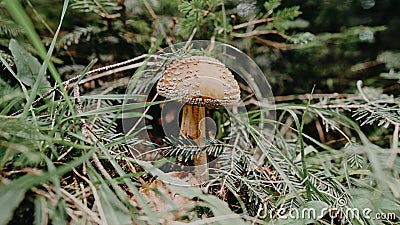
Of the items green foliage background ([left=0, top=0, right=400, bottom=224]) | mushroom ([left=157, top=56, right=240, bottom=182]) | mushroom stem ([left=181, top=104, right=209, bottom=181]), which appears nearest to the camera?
green foliage background ([left=0, top=0, right=400, bottom=224])

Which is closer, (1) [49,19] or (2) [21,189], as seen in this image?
(2) [21,189]

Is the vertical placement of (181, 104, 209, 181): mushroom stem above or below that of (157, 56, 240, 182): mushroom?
below

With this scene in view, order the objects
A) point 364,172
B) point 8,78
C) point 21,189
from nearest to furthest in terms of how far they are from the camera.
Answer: point 21,189 < point 364,172 < point 8,78

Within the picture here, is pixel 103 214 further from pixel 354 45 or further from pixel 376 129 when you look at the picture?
pixel 354 45

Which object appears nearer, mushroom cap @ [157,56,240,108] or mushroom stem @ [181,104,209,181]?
mushroom cap @ [157,56,240,108]

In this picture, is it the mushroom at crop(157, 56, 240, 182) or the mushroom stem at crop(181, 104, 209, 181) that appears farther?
the mushroom stem at crop(181, 104, 209, 181)

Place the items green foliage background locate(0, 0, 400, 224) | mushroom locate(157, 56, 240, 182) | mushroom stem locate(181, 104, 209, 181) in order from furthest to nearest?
1. mushroom stem locate(181, 104, 209, 181)
2. mushroom locate(157, 56, 240, 182)
3. green foliage background locate(0, 0, 400, 224)

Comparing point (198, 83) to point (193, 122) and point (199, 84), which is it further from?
point (193, 122)

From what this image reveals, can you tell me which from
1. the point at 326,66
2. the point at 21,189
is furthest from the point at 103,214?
the point at 326,66
